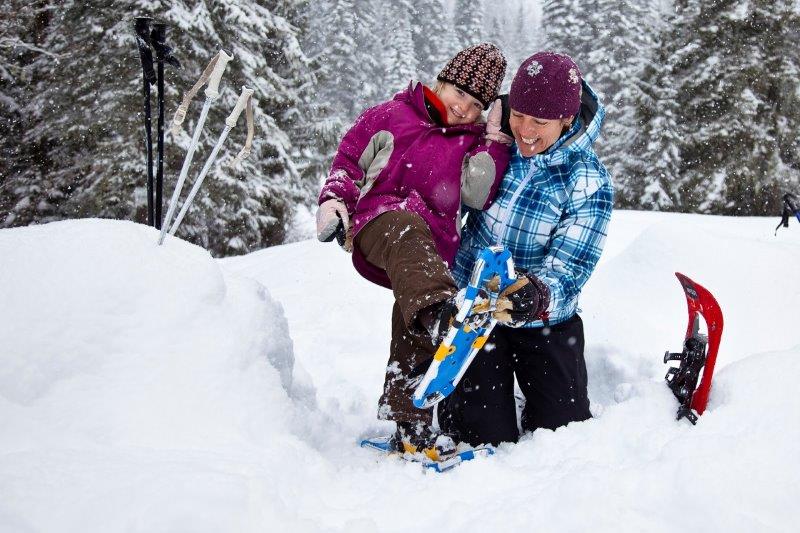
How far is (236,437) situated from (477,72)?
2138 millimetres

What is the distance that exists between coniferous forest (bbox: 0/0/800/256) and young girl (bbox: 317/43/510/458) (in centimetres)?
827

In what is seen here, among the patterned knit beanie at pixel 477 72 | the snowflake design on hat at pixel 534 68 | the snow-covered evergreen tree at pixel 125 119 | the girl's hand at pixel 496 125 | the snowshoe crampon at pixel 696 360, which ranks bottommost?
the snow-covered evergreen tree at pixel 125 119

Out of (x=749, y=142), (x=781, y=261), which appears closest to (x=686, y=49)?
(x=749, y=142)

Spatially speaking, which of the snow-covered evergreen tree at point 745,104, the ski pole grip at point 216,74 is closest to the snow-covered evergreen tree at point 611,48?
the snow-covered evergreen tree at point 745,104

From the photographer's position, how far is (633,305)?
4742 mm

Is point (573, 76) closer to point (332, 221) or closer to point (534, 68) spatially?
point (534, 68)

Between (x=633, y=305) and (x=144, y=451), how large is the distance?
168 inches

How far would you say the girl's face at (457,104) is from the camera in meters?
2.86

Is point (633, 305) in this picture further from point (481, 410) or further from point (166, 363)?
point (166, 363)

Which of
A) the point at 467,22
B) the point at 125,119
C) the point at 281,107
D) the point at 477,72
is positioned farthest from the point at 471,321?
the point at 467,22

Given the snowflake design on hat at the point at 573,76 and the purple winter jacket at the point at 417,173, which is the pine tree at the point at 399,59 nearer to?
the purple winter jacket at the point at 417,173

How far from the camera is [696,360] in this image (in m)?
2.13

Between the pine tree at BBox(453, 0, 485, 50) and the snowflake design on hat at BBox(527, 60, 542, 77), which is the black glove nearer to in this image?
the snowflake design on hat at BBox(527, 60, 542, 77)

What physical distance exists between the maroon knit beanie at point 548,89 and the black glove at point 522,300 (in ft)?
2.97
